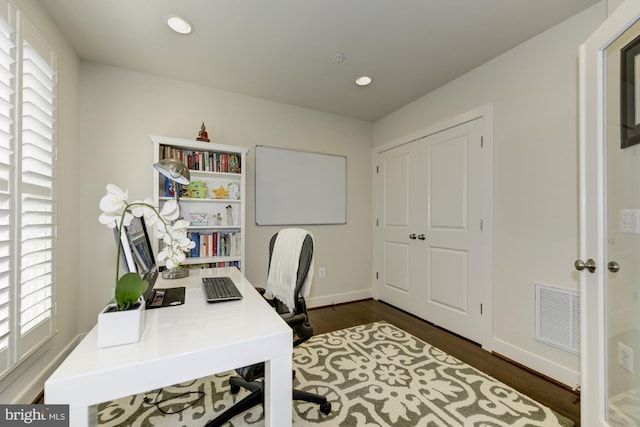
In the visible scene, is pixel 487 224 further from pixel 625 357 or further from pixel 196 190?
pixel 196 190

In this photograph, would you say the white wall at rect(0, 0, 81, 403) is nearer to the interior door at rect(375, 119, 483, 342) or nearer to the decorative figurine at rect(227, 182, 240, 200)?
the decorative figurine at rect(227, 182, 240, 200)

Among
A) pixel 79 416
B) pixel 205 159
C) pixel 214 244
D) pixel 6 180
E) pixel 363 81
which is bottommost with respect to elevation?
pixel 79 416

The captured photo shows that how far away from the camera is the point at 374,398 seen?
5.30 feet

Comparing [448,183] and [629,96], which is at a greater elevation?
[629,96]

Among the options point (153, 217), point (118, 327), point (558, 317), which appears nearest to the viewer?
point (118, 327)

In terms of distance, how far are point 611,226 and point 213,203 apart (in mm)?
2894

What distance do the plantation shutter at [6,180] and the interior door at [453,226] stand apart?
308 centimetres

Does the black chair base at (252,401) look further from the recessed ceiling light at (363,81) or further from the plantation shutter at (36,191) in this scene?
the recessed ceiling light at (363,81)

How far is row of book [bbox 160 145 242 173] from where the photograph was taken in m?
2.41

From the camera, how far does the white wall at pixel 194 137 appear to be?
2.28m

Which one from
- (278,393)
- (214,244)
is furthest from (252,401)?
(214,244)

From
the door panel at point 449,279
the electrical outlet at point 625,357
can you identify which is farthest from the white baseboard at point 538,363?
the electrical outlet at point 625,357

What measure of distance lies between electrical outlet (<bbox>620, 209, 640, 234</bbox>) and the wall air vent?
71 cm

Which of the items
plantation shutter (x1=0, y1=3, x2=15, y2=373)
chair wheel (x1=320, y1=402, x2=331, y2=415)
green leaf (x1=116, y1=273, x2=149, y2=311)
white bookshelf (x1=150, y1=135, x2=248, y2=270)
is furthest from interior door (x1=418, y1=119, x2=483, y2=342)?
plantation shutter (x1=0, y1=3, x2=15, y2=373)
